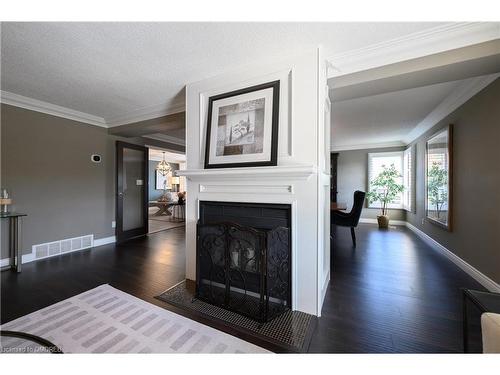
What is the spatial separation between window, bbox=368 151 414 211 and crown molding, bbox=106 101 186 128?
5.60m

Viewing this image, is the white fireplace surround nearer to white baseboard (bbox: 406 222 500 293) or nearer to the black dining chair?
white baseboard (bbox: 406 222 500 293)

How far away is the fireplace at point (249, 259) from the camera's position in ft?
5.72

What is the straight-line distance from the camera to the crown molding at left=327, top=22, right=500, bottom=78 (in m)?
1.60

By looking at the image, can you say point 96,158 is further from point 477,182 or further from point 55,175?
point 477,182

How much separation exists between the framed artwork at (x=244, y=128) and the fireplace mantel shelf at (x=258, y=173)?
12 centimetres

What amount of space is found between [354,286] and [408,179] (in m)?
4.68

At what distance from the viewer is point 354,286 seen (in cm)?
234

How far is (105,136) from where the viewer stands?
407 centimetres

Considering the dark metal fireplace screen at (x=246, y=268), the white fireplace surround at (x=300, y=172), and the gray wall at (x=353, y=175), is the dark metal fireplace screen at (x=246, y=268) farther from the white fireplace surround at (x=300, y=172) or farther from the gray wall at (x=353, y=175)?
the gray wall at (x=353, y=175)

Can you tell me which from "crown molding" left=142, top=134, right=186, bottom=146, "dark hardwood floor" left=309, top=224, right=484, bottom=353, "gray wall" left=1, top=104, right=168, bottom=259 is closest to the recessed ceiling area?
"dark hardwood floor" left=309, top=224, right=484, bottom=353

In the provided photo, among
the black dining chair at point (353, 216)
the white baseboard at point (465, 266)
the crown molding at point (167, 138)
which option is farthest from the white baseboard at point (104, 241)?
the white baseboard at point (465, 266)
